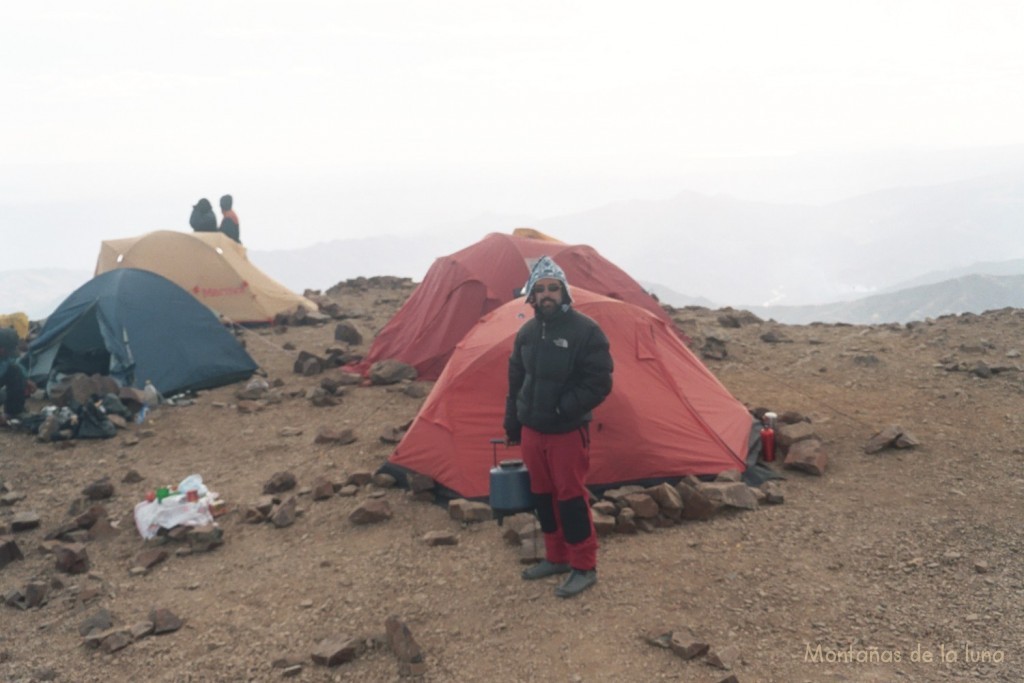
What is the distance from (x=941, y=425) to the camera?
9.05m

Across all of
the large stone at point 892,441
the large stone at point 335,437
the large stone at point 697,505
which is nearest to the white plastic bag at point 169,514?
the large stone at point 335,437

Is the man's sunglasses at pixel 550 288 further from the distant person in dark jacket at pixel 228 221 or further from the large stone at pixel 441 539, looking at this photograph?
the distant person in dark jacket at pixel 228 221

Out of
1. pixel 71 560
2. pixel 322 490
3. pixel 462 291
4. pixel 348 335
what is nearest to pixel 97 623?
pixel 71 560

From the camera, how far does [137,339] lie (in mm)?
12211

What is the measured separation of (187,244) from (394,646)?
542 inches

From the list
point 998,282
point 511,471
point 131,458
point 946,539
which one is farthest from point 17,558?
point 998,282

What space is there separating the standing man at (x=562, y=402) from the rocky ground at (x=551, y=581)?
0.53 metres

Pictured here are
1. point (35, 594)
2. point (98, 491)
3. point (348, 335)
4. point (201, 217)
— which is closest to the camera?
point (35, 594)

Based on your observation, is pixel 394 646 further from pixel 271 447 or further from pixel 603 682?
pixel 271 447

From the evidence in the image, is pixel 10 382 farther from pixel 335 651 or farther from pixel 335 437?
pixel 335 651

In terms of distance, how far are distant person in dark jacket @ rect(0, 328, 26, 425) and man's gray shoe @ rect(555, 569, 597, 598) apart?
8990 mm

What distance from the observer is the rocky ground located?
195 inches

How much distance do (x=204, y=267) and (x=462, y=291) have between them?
7.25 meters

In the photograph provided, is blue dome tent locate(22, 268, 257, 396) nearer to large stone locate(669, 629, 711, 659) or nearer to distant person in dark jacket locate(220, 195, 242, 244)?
distant person in dark jacket locate(220, 195, 242, 244)
